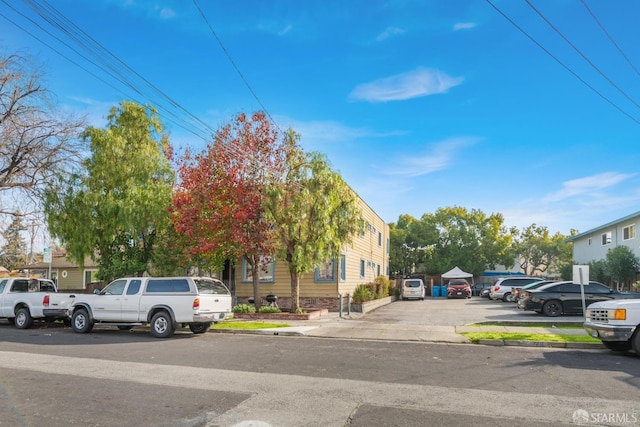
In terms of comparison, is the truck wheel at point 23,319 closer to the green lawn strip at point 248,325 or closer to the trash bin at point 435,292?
the green lawn strip at point 248,325

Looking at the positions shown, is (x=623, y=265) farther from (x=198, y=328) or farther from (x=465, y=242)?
(x=198, y=328)

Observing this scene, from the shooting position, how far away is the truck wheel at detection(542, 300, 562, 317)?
824 inches

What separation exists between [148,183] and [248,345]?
1129 cm

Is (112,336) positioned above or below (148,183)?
below

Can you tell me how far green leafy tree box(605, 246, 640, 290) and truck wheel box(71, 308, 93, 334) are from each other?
104ft

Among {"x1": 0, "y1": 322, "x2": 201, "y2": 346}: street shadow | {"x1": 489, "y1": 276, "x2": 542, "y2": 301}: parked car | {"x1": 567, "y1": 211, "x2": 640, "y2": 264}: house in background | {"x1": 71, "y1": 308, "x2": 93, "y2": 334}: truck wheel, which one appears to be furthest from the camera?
{"x1": 489, "y1": 276, "x2": 542, "y2": 301}: parked car

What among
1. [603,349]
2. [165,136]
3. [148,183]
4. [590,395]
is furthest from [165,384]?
[165,136]

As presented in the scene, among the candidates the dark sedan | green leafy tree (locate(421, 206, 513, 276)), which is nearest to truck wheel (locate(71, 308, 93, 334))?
the dark sedan

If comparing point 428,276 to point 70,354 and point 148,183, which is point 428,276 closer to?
point 148,183

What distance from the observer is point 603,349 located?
12.5 metres

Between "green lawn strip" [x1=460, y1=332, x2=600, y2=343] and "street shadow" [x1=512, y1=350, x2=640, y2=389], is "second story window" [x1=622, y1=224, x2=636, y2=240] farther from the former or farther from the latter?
"street shadow" [x1=512, y1=350, x2=640, y2=389]

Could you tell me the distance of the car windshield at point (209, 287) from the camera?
1509 centimetres

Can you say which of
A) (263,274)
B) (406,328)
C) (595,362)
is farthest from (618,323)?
(263,274)

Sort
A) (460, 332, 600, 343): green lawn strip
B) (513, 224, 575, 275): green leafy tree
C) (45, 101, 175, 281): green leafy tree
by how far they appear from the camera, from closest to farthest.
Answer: (460, 332, 600, 343): green lawn strip < (45, 101, 175, 281): green leafy tree < (513, 224, 575, 275): green leafy tree
